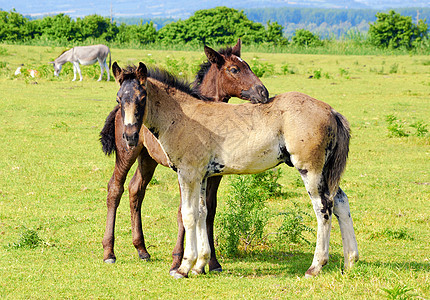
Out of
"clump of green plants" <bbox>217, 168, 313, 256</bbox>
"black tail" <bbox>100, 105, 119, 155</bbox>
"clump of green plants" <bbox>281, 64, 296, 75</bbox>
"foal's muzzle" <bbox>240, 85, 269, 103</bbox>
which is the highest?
"foal's muzzle" <bbox>240, 85, 269, 103</bbox>

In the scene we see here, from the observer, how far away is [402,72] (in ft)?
101

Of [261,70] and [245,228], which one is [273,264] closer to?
[245,228]

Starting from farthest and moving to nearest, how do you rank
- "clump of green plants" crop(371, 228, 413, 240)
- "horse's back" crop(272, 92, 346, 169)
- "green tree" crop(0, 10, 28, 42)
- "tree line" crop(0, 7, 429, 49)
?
"tree line" crop(0, 7, 429, 49) → "green tree" crop(0, 10, 28, 42) → "clump of green plants" crop(371, 228, 413, 240) → "horse's back" crop(272, 92, 346, 169)

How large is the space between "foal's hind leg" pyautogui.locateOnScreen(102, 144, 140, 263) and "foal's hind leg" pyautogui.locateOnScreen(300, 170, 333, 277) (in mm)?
2265

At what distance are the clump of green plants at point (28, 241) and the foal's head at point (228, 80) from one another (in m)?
2.99

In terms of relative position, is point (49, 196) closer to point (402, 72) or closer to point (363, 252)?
point (363, 252)

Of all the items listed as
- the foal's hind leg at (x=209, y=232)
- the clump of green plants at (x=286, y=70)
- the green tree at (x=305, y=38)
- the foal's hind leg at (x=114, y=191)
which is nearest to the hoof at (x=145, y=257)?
the foal's hind leg at (x=114, y=191)

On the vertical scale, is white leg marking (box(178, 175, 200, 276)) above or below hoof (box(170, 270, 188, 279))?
above

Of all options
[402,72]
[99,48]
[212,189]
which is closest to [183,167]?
[212,189]

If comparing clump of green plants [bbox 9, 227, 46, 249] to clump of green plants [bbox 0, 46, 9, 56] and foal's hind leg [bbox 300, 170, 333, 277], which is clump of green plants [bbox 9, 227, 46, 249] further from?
clump of green plants [bbox 0, 46, 9, 56]

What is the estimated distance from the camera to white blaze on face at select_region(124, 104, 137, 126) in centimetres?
575

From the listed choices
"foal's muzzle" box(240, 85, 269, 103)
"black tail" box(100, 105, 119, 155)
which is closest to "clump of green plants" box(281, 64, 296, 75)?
"black tail" box(100, 105, 119, 155)

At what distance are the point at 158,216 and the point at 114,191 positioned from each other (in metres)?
2.28

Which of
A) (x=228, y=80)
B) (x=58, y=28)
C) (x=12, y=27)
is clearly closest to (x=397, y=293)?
(x=228, y=80)
